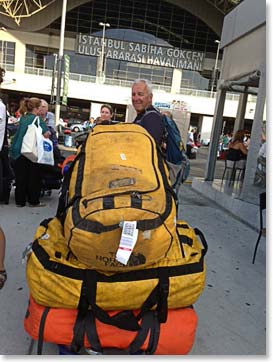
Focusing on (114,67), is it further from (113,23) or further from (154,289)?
(154,289)

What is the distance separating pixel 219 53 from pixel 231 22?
3565 cm

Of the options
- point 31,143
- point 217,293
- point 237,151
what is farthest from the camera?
point 237,151

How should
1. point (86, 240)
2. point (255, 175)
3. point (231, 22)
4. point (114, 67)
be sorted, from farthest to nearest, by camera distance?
point (114, 67), point (231, 22), point (255, 175), point (86, 240)

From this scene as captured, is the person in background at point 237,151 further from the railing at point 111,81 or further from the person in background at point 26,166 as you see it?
the railing at point 111,81

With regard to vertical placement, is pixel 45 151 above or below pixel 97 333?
above

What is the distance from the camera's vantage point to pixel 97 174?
2203 millimetres

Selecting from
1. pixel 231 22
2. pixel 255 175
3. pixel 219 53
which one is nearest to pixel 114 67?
pixel 219 53

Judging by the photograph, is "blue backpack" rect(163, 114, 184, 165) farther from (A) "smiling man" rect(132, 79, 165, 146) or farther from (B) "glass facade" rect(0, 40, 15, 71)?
(B) "glass facade" rect(0, 40, 15, 71)

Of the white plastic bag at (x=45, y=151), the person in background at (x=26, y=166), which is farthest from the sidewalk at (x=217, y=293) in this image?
the white plastic bag at (x=45, y=151)

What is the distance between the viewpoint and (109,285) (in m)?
2.02

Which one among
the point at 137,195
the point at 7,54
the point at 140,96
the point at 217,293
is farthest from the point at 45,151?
the point at 7,54

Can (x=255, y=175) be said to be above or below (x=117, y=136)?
below

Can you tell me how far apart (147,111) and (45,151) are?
2591mm

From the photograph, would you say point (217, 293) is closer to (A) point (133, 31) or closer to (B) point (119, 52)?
(B) point (119, 52)
